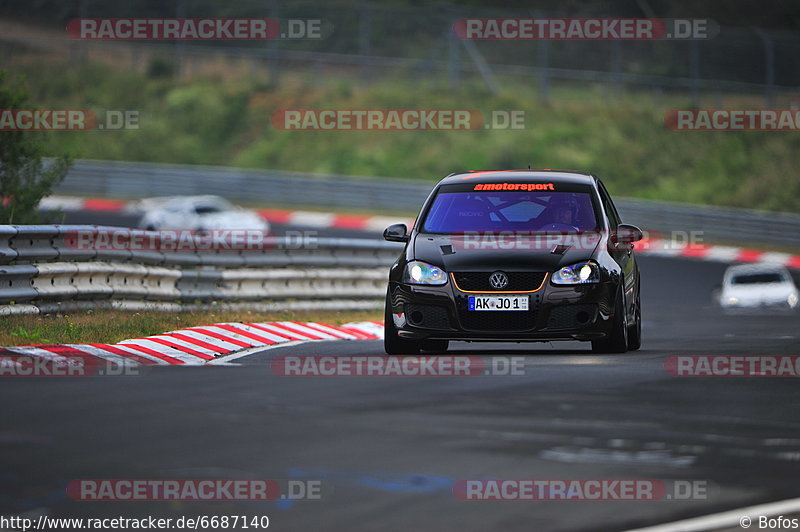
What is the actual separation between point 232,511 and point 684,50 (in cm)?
4145

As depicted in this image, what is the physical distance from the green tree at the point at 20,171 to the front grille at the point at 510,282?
27.1 feet

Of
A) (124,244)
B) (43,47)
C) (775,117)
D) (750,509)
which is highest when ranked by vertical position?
(43,47)

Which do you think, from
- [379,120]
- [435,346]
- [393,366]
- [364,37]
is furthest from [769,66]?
[393,366]

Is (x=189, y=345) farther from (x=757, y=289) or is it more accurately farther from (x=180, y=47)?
(x=180, y=47)

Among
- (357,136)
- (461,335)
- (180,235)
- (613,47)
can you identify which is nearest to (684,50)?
(613,47)

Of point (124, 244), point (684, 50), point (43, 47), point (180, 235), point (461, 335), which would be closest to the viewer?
point (461, 335)

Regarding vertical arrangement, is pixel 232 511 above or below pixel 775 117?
below

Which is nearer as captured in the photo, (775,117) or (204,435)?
(204,435)

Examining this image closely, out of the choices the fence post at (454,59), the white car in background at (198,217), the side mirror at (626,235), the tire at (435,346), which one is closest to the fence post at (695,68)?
the fence post at (454,59)

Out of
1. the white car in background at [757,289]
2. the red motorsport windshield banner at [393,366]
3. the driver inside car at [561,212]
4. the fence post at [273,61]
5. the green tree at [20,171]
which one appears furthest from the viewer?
the fence post at [273,61]

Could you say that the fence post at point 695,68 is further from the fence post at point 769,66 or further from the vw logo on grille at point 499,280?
the vw logo on grille at point 499,280

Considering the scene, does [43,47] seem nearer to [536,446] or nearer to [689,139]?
[689,139]

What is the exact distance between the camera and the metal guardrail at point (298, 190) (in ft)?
138

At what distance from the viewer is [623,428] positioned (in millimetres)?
8961
